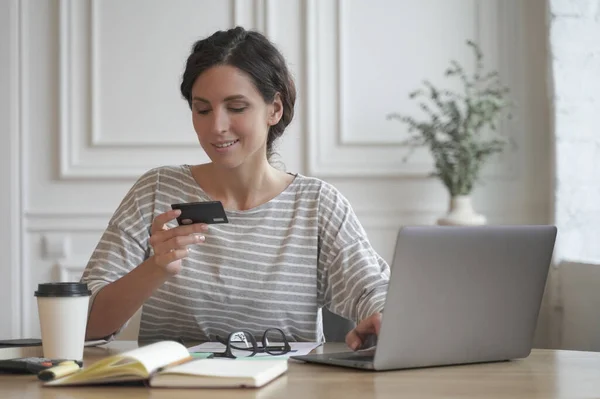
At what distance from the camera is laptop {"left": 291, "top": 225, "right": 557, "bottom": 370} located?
123cm

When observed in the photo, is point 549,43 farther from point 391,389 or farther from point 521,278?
point 391,389

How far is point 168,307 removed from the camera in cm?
191

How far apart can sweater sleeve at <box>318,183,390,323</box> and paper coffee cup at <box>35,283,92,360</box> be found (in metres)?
0.62

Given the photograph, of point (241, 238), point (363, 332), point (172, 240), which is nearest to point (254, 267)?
point (241, 238)

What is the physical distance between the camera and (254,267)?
1926 mm

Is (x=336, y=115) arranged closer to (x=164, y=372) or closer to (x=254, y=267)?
(x=254, y=267)

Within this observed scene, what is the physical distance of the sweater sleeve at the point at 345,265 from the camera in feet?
6.06

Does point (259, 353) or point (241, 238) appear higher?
point (241, 238)

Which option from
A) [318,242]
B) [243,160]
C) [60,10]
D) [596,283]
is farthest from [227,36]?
[60,10]

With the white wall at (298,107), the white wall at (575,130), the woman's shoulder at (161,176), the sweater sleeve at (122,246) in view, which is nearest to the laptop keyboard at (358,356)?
the sweater sleeve at (122,246)

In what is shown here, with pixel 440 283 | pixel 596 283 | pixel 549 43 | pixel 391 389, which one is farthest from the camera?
pixel 549 43

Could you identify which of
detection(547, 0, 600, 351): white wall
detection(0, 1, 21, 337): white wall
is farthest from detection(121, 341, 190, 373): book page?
detection(0, 1, 21, 337): white wall

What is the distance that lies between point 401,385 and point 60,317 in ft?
1.71

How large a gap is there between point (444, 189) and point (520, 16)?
711 millimetres
